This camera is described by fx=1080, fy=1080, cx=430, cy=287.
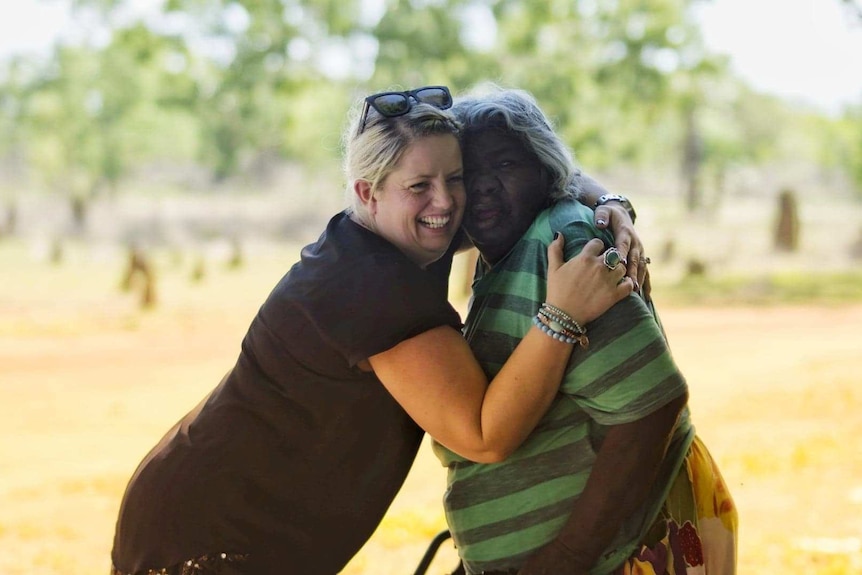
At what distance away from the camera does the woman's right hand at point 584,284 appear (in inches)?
74.9

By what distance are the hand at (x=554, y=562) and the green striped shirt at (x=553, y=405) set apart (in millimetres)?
22

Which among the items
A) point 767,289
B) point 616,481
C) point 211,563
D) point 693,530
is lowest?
point 767,289

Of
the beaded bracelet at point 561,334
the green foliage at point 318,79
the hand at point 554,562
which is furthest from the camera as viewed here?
the green foliage at point 318,79

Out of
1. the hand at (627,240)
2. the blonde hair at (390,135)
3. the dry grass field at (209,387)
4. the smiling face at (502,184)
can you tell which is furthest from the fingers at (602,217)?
the dry grass field at (209,387)

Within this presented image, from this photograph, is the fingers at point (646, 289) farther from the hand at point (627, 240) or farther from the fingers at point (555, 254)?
the fingers at point (555, 254)

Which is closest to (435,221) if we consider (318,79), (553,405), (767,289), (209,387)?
(553,405)

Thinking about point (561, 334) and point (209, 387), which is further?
point (209, 387)

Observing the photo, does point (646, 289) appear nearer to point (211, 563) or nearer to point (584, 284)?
point (584, 284)

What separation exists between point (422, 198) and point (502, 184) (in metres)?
0.16

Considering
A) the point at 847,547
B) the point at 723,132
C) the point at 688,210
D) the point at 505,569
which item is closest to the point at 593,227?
the point at 505,569

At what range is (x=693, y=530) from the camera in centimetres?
212

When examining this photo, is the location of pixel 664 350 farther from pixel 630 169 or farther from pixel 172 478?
pixel 630 169

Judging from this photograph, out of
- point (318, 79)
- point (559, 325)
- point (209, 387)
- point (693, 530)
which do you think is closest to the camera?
point (559, 325)

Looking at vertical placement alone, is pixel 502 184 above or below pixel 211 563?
above
